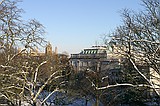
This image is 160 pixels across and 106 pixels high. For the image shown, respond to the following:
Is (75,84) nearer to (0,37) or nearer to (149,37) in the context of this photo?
(149,37)

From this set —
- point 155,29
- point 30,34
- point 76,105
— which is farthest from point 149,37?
point 76,105

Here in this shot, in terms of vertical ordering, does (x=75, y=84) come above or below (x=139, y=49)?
below

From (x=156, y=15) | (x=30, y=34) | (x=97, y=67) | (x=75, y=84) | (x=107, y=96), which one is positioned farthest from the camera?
(x=75, y=84)

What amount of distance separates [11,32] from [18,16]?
591 millimetres

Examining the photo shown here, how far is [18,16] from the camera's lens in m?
9.21

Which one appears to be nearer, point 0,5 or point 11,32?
point 0,5

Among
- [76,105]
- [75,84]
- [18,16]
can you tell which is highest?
[18,16]

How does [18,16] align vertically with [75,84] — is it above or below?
above

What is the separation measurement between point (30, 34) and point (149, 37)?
6851 millimetres

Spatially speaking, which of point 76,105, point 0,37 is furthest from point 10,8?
point 76,105

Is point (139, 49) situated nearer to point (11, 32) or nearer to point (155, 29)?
point (155, 29)

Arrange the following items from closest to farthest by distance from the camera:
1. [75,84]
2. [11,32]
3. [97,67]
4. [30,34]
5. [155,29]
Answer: [11,32] < [30,34] < [155,29] < [97,67] < [75,84]

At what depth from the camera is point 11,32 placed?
916 cm

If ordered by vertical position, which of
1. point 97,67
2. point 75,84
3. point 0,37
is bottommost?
point 75,84
